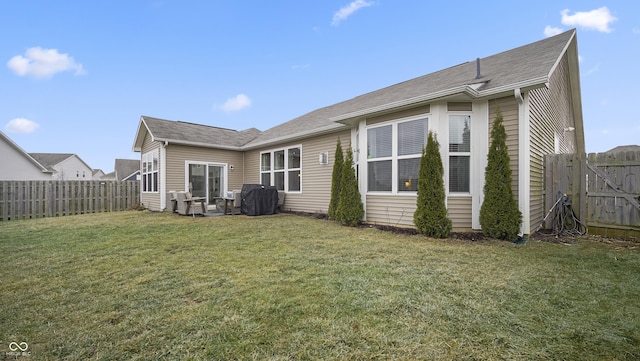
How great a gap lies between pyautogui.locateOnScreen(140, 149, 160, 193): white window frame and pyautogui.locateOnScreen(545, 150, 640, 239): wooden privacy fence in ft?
Result: 41.4

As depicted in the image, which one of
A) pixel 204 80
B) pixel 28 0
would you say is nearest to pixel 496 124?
pixel 28 0

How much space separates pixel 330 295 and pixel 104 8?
12826 mm

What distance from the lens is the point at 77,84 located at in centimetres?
1415

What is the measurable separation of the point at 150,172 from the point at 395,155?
1032cm

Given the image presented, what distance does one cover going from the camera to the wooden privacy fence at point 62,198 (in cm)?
966

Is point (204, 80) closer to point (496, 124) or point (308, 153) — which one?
point (308, 153)

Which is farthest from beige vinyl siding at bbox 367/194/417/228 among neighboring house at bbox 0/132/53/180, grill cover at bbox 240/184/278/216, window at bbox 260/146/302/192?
neighboring house at bbox 0/132/53/180

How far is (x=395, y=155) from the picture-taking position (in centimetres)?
641

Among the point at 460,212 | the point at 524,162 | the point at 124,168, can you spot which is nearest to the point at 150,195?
the point at 460,212

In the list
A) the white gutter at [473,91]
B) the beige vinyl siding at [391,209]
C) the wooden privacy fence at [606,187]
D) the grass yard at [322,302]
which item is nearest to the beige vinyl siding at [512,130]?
the white gutter at [473,91]

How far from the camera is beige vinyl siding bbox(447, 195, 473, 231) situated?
18.6 ft

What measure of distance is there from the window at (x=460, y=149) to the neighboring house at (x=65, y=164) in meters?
42.4

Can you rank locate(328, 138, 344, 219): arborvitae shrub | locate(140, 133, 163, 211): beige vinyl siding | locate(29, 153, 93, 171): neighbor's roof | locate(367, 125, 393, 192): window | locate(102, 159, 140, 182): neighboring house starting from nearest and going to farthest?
1. locate(367, 125, 393, 192): window
2. locate(328, 138, 344, 219): arborvitae shrub
3. locate(140, 133, 163, 211): beige vinyl siding
4. locate(29, 153, 93, 171): neighbor's roof
5. locate(102, 159, 140, 182): neighboring house

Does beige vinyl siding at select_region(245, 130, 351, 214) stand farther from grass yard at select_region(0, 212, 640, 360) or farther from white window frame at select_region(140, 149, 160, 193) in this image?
white window frame at select_region(140, 149, 160, 193)
